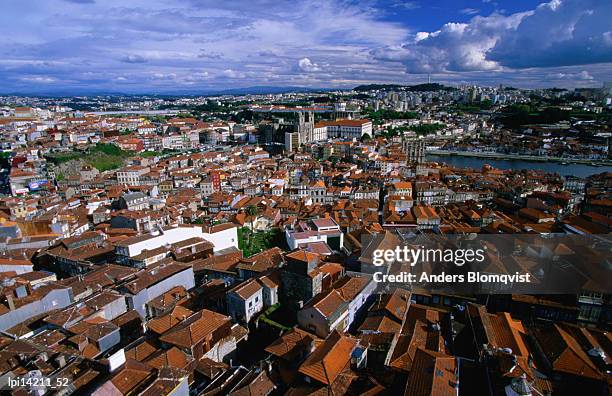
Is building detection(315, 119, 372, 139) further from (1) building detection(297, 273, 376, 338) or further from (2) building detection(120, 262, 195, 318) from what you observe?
(1) building detection(297, 273, 376, 338)

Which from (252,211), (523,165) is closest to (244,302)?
(252,211)

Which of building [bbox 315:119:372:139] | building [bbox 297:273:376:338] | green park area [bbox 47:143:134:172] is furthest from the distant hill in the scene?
building [bbox 297:273:376:338]

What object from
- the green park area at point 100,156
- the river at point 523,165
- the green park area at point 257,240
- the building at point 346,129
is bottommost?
the river at point 523,165

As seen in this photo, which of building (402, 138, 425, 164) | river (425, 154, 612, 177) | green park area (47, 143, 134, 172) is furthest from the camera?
building (402, 138, 425, 164)

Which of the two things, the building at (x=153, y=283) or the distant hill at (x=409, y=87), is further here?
the distant hill at (x=409, y=87)

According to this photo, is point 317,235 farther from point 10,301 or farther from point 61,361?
point 10,301

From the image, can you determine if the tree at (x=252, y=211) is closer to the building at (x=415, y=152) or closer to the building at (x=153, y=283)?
the building at (x=153, y=283)

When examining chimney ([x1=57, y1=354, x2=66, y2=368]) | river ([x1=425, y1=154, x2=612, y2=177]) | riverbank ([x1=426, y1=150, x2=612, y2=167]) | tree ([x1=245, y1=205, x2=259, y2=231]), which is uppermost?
chimney ([x1=57, y1=354, x2=66, y2=368])

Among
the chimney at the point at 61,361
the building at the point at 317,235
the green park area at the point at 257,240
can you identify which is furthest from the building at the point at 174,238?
the chimney at the point at 61,361
